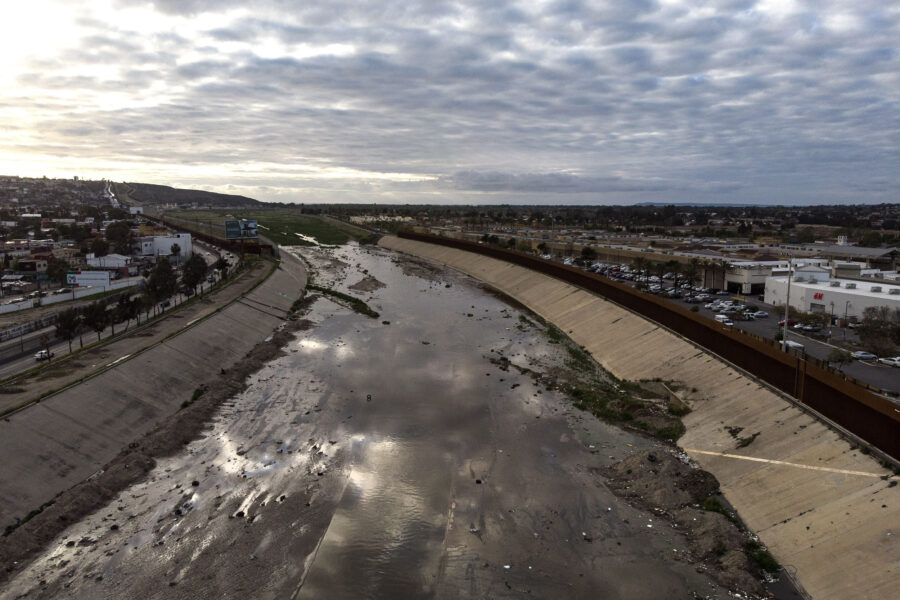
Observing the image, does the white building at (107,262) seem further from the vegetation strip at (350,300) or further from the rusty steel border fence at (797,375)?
the rusty steel border fence at (797,375)

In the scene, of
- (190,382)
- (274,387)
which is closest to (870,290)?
(274,387)

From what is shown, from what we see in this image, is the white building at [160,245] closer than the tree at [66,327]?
No

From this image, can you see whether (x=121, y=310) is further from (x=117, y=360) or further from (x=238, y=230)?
(x=238, y=230)

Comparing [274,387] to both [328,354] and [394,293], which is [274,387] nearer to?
[328,354]

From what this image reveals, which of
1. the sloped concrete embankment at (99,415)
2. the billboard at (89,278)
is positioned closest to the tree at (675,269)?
the sloped concrete embankment at (99,415)

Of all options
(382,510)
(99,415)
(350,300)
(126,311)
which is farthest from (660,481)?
(350,300)
